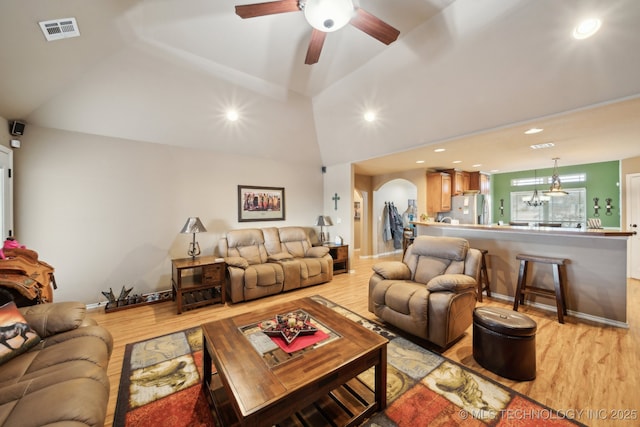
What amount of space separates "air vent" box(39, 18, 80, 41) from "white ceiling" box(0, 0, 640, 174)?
0.05m

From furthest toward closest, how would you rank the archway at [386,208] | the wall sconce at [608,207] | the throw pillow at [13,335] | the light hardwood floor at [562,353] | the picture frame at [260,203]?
the archway at [386,208], the wall sconce at [608,207], the picture frame at [260,203], the light hardwood floor at [562,353], the throw pillow at [13,335]

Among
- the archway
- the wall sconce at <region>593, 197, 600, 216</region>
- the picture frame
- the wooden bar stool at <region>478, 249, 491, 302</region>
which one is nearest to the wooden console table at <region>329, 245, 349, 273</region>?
the picture frame

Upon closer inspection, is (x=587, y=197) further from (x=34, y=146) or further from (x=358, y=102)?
(x=34, y=146)

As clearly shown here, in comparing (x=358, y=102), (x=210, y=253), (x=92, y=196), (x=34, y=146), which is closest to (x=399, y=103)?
(x=358, y=102)

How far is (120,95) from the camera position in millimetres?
3062

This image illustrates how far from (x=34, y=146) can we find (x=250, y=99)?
2.76 m

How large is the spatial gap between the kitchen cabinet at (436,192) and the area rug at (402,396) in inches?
160

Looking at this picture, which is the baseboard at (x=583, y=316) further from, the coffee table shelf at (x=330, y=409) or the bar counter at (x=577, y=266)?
the coffee table shelf at (x=330, y=409)

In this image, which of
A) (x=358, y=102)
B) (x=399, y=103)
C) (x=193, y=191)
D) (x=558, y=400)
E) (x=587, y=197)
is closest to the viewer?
(x=558, y=400)

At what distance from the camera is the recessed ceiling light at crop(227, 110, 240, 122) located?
3.75 metres

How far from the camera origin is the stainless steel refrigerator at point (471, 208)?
549 cm

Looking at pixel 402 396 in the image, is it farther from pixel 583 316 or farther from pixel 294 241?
pixel 294 241

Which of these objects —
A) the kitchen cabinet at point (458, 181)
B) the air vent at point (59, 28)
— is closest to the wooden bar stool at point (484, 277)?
the kitchen cabinet at point (458, 181)

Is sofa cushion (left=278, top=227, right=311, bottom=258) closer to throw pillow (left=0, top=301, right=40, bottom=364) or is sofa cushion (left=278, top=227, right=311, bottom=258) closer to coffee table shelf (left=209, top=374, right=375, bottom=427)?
coffee table shelf (left=209, top=374, right=375, bottom=427)
